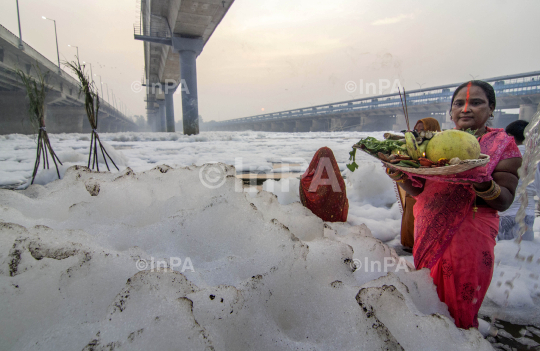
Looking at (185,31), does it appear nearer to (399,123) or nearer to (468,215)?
(468,215)

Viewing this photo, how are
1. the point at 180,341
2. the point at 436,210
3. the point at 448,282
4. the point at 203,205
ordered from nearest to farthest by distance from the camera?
the point at 180,341 < the point at 448,282 < the point at 436,210 < the point at 203,205

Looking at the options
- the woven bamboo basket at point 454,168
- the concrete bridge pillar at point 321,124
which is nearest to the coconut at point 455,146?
the woven bamboo basket at point 454,168

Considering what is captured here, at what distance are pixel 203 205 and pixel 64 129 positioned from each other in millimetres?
38086

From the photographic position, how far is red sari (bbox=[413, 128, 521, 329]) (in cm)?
135

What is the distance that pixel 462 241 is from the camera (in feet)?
4.61

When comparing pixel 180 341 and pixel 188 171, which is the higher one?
pixel 188 171

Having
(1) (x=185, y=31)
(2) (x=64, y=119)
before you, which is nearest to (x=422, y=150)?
(1) (x=185, y=31)

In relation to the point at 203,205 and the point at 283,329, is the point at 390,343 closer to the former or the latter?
the point at 283,329

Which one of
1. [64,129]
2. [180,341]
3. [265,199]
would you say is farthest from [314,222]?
[64,129]

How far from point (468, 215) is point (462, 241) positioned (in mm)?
151

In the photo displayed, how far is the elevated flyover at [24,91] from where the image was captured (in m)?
12.9

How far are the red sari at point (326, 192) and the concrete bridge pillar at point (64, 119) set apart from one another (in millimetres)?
35116

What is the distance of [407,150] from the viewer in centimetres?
149

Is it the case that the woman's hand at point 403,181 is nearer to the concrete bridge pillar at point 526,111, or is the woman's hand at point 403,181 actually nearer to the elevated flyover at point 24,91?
the elevated flyover at point 24,91
